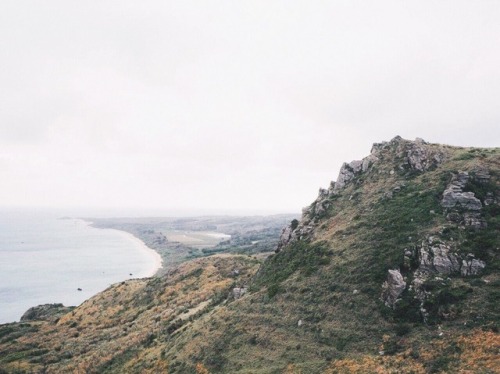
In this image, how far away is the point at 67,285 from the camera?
182125mm

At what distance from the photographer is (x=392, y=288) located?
126 ft

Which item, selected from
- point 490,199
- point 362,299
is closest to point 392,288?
point 362,299

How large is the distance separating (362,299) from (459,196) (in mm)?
20006

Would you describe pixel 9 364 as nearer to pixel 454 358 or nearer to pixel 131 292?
pixel 131 292

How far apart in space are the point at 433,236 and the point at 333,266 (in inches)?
505

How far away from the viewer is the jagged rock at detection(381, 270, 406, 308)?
124 feet

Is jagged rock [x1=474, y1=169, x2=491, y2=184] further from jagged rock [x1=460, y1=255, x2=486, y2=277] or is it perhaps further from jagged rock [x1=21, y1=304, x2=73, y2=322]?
jagged rock [x1=21, y1=304, x2=73, y2=322]

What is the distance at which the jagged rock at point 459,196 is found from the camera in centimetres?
4528

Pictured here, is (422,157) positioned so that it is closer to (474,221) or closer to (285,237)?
(474,221)

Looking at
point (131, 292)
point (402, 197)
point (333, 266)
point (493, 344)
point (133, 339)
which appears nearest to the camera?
point (493, 344)

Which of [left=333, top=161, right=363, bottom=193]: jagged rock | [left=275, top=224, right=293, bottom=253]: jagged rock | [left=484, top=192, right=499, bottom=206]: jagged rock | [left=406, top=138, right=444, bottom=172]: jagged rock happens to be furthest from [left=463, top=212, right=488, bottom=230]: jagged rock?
[left=275, top=224, right=293, bottom=253]: jagged rock

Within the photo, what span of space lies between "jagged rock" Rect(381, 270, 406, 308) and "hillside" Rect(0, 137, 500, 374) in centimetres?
14

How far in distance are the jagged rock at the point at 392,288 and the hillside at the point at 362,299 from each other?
0.14m

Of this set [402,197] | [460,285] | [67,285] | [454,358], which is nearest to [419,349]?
[454,358]
